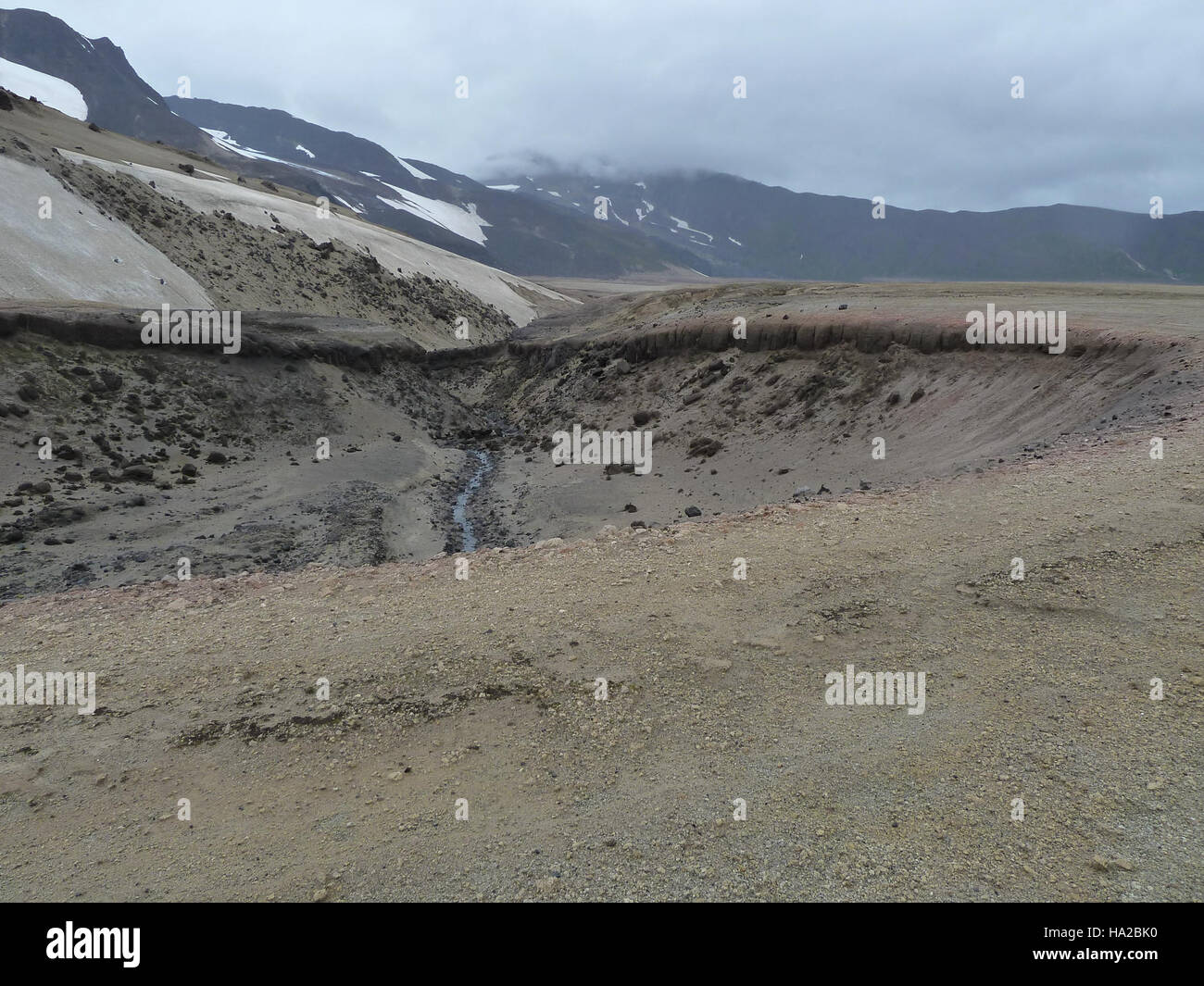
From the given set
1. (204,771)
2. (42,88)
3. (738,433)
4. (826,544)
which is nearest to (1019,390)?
(738,433)

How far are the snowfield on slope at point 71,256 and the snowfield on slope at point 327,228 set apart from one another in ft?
23.6

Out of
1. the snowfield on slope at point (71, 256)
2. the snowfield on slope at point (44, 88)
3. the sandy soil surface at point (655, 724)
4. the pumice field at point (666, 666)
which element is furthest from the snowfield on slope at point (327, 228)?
the snowfield on slope at point (44, 88)

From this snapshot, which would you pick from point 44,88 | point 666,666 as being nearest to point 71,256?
point 666,666

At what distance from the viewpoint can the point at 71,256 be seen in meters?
33.3

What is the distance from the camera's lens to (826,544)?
9.87 m

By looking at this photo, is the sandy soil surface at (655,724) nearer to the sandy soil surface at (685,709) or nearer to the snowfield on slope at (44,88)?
the sandy soil surface at (685,709)

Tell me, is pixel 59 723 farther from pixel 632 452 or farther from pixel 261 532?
pixel 632 452

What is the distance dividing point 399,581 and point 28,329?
23503mm

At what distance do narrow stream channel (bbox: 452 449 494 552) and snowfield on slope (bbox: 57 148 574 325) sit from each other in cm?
3018

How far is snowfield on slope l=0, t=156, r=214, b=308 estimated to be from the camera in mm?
30578

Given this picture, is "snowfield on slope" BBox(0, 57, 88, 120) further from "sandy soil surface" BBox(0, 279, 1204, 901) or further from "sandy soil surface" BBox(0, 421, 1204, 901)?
"sandy soil surface" BBox(0, 421, 1204, 901)

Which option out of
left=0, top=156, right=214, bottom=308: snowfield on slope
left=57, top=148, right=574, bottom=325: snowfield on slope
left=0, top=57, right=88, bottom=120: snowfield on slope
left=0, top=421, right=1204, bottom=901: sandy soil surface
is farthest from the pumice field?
left=0, top=57, right=88, bottom=120: snowfield on slope

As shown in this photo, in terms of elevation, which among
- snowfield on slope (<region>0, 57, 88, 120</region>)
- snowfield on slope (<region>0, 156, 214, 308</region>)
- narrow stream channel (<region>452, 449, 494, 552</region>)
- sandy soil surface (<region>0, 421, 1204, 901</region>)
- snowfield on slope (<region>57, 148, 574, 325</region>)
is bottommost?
sandy soil surface (<region>0, 421, 1204, 901</region>)

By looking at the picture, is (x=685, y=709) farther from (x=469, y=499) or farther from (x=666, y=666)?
(x=469, y=499)
